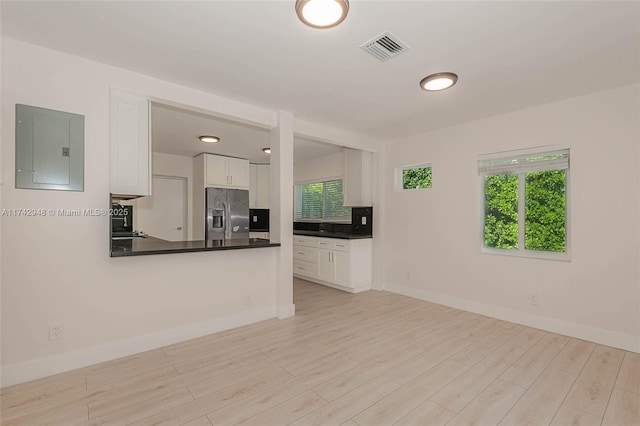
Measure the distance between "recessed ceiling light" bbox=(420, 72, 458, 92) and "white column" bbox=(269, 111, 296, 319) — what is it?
1.62m

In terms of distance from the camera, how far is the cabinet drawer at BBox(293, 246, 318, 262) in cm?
552

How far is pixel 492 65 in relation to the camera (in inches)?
97.6

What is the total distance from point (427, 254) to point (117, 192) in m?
3.95

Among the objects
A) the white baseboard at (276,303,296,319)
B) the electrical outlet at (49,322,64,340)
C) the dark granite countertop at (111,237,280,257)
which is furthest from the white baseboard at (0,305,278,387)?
the dark granite countertop at (111,237,280,257)

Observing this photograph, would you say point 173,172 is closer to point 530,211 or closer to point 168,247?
point 168,247

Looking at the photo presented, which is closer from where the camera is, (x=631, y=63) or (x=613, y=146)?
(x=631, y=63)

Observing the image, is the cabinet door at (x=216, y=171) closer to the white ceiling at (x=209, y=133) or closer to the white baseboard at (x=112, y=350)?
the white ceiling at (x=209, y=133)

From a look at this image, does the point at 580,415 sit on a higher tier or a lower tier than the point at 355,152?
lower

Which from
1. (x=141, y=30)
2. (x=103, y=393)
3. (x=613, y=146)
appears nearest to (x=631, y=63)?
(x=613, y=146)

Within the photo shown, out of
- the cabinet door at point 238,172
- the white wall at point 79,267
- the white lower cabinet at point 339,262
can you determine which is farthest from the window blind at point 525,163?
the cabinet door at point 238,172

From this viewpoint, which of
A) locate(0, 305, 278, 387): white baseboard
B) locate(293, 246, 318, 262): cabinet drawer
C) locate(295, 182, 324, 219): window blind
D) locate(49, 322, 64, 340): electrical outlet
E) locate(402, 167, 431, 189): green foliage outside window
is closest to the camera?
locate(0, 305, 278, 387): white baseboard

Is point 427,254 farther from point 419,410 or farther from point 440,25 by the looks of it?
point 440,25

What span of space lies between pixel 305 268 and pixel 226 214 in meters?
1.90

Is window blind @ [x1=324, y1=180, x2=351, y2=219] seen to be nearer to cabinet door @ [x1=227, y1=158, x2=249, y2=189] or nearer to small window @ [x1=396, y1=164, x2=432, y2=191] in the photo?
small window @ [x1=396, y1=164, x2=432, y2=191]
